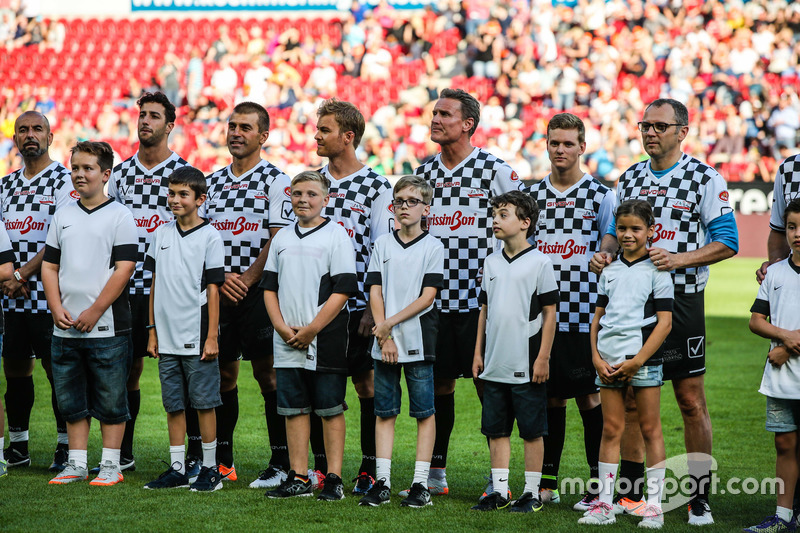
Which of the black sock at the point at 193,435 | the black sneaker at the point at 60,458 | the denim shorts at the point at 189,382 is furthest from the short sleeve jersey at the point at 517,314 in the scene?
the black sneaker at the point at 60,458

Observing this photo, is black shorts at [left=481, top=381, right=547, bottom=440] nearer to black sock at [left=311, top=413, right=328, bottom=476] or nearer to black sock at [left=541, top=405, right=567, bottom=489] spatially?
black sock at [left=541, top=405, right=567, bottom=489]

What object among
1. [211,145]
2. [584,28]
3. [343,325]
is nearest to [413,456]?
[343,325]

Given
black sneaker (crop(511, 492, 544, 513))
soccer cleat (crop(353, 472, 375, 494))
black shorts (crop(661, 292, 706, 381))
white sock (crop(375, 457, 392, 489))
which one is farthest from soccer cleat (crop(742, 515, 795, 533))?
soccer cleat (crop(353, 472, 375, 494))

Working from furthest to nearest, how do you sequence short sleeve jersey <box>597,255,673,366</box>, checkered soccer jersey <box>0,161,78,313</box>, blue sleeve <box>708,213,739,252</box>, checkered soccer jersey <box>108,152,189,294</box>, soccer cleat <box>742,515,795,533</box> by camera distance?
checkered soccer jersey <box>0,161,78,313</box>
checkered soccer jersey <box>108,152,189,294</box>
blue sleeve <box>708,213,739,252</box>
short sleeve jersey <box>597,255,673,366</box>
soccer cleat <box>742,515,795,533</box>

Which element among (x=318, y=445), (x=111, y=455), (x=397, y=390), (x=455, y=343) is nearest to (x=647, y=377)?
(x=455, y=343)

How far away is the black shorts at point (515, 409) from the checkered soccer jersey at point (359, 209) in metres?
1.09

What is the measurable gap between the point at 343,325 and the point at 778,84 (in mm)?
17886

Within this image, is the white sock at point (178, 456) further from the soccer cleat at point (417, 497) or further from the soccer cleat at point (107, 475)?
the soccer cleat at point (417, 497)

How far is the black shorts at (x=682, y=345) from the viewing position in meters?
4.96

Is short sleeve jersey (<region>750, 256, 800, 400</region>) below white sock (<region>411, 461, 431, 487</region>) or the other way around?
the other way around

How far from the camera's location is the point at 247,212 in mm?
5910

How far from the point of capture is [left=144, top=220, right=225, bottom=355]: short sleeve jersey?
545 centimetres

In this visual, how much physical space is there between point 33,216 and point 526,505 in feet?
12.3

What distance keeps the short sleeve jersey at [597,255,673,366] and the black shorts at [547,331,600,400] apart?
1.78 feet
